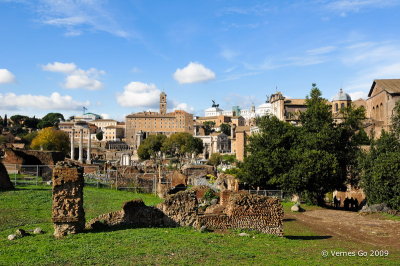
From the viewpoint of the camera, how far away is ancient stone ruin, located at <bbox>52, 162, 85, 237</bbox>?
12.4 m

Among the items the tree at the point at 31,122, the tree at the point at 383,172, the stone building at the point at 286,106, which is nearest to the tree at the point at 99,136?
the tree at the point at 31,122

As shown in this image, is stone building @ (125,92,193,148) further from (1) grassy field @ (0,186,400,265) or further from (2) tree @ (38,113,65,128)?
(1) grassy field @ (0,186,400,265)

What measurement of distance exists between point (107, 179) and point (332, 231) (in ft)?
68.1

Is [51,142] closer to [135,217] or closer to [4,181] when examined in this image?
[4,181]

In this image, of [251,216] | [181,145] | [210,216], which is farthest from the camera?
[181,145]

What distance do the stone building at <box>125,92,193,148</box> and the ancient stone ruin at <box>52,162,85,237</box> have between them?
159 m

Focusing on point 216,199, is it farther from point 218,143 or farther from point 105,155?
point 218,143

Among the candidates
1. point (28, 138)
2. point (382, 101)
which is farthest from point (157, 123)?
point (382, 101)

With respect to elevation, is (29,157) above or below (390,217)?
above

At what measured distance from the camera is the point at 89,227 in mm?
13422

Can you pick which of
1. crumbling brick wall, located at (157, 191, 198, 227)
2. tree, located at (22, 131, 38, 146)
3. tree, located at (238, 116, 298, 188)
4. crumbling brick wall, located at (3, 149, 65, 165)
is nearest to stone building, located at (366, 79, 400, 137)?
tree, located at (238, 116, 298, 188)

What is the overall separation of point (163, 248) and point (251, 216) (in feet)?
15.2

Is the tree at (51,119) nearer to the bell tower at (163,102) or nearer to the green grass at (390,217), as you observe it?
the bell tower at (163,102)

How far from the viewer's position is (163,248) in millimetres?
10977
